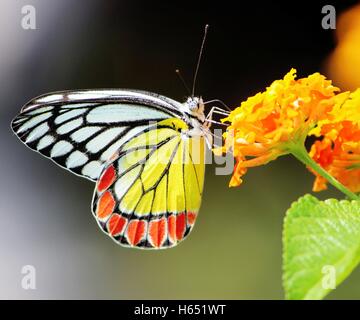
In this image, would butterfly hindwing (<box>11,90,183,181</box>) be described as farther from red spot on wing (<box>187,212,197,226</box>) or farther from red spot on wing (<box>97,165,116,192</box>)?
red spot on wing (<box>187,212,197,226</box>)

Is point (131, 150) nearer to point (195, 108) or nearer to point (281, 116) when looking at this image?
point (195, 108)

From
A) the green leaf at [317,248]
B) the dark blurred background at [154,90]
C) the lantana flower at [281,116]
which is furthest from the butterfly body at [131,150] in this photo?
the dark blurred background at [154,90]

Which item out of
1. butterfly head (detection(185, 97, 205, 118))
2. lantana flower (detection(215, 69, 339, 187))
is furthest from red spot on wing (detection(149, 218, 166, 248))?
lantana flower (detection(215, 69, 339, 187))

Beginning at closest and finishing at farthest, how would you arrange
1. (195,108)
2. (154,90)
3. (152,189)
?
(195,108) < (152,189) < (154,90)

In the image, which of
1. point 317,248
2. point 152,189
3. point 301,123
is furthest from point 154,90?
point 317,248

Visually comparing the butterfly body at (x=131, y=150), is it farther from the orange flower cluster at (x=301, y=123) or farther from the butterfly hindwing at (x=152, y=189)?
the orange flower cluster at (x=301, y=123)

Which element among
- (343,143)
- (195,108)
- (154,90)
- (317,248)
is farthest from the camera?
(154,90)

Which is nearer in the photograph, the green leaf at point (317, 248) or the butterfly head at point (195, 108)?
the green leaf at point (317, 248)
